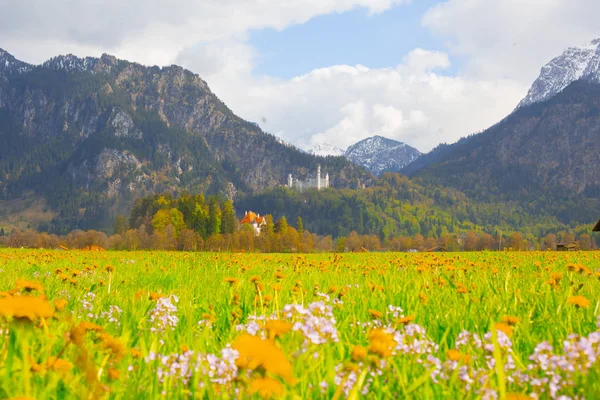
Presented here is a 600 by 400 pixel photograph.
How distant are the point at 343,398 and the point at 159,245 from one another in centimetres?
7447

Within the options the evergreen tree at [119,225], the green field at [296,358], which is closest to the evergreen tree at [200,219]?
the evergreen tree at [119,225]

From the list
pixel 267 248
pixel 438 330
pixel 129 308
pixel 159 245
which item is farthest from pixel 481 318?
pixel 267 248

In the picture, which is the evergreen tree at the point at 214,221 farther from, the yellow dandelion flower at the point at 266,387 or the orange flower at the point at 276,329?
the yellow dandelion flower at the point at 266,387

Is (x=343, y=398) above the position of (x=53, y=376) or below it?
below

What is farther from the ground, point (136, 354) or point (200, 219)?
point (200, 219)

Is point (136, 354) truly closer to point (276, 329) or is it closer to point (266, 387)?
point (276, 329)

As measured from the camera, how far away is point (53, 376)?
1616 millimetres

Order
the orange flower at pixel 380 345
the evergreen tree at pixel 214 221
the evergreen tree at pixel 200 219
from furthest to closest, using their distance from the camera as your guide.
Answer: the evergreen tree at pixel 214 221, the evergreen tree at pixel 200 219, the orange flower at pixel 380 345

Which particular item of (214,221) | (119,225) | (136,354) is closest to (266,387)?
(136,354)

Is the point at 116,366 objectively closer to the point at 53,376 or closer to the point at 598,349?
the point at 53,376

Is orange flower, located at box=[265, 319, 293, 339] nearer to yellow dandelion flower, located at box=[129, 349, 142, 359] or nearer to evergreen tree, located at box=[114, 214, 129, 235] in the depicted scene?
yellow dandelion flower, located at box=[129, 349, 142, 359]

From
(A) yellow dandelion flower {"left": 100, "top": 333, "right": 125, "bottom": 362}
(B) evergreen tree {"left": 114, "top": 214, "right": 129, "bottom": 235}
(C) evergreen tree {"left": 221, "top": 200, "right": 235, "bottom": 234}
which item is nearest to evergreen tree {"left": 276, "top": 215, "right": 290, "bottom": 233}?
(C) evergreen tree {"left": 221, "top": 200, "right": 235, "bottom": 234}

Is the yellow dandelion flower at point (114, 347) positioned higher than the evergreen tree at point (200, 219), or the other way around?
the evergreen tree at point (200, 219)

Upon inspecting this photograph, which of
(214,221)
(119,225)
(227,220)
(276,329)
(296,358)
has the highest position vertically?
(227,220)
